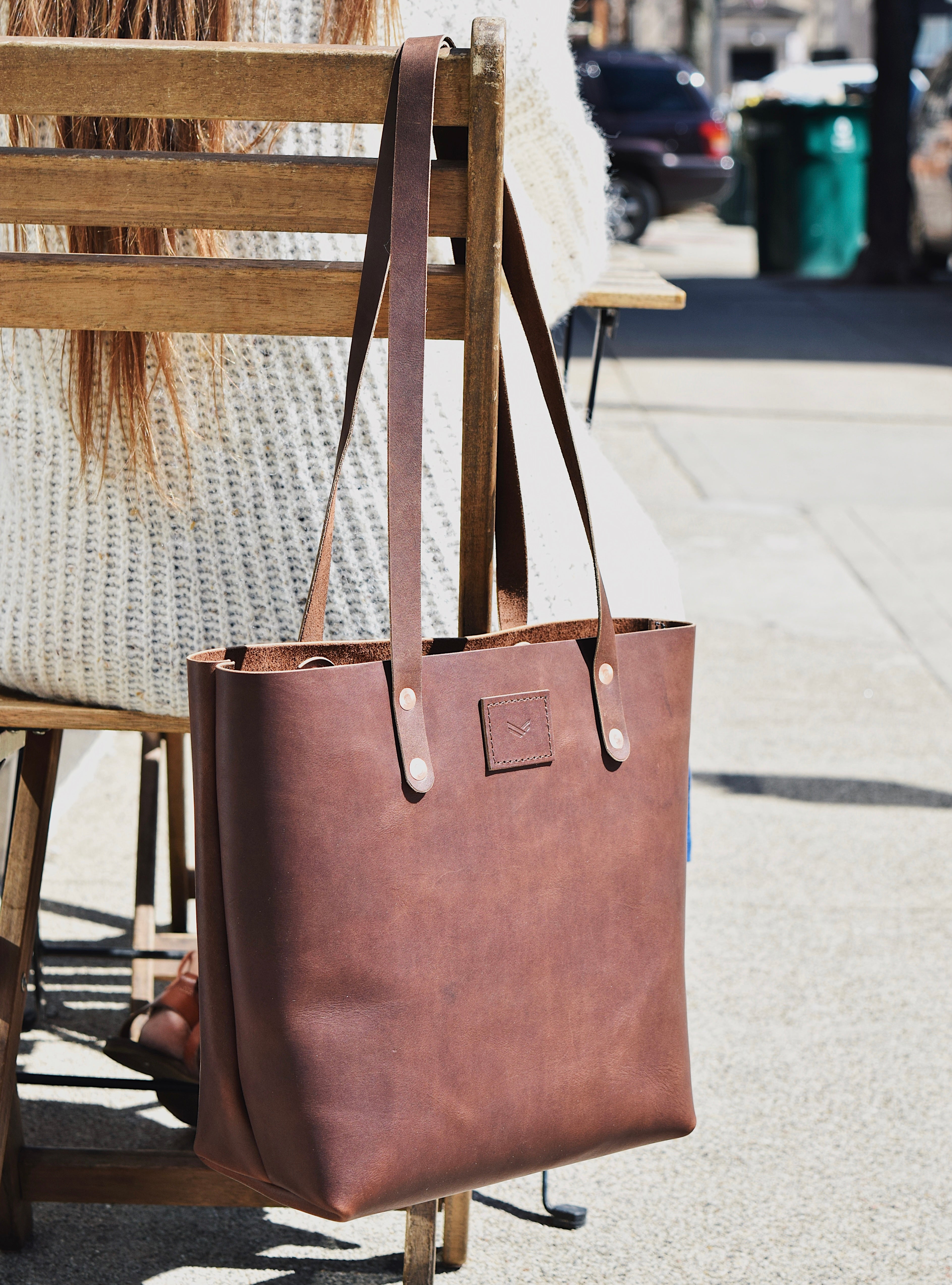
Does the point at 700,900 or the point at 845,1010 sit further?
the point at 700,900

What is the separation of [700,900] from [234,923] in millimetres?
1741

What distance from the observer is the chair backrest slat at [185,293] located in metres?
1.31

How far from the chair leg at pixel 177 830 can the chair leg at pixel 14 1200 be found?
61 centimetres

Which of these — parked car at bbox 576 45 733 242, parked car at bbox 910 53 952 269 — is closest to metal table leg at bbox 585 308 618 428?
parked car at bbox 910 53 952 269

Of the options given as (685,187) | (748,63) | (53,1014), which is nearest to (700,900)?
(53,1014)

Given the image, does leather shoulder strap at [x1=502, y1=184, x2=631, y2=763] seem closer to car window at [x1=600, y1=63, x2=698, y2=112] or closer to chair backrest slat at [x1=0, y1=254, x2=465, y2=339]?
chair backrest slat at [x1=0, y1=254, x2=465, y2=339]

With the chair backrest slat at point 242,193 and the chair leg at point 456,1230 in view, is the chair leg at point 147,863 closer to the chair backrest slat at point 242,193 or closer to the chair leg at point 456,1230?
the chair leg at point 456,1230

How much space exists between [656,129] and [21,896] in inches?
674

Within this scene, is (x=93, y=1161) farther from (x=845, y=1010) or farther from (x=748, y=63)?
(x=748, y=63)

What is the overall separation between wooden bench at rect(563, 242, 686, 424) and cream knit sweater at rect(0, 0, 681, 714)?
0.35m

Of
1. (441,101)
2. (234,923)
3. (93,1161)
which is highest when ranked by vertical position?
(441,101)

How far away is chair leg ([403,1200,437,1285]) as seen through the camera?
1.52 metres

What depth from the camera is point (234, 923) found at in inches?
47.3

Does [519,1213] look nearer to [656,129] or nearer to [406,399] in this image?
[406,399]
